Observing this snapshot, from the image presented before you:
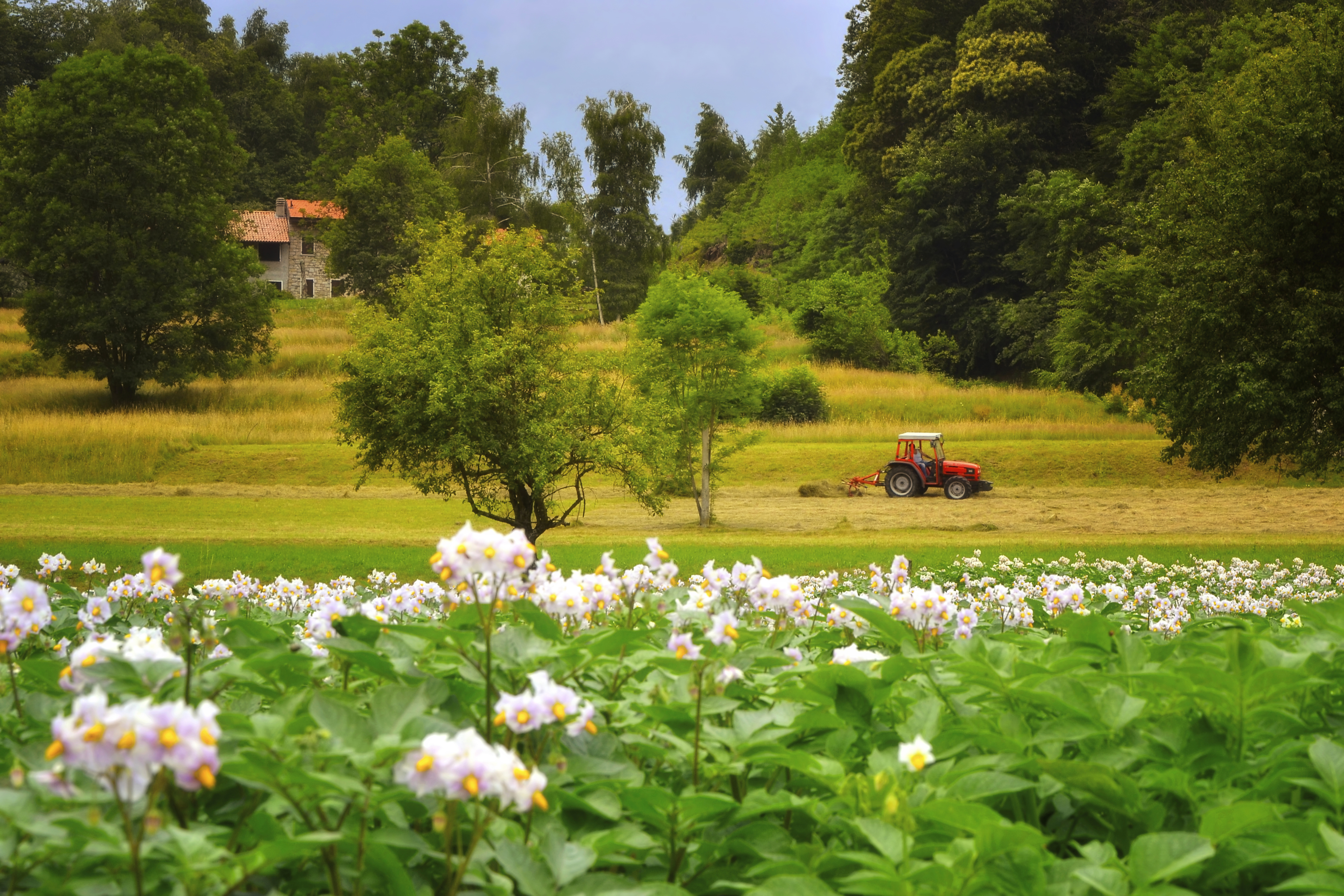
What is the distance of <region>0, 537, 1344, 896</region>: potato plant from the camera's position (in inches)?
53.3

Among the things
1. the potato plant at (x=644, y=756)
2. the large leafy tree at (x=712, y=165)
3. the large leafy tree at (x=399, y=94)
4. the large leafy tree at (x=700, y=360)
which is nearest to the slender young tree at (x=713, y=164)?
the large leafy tree at (x=712, y=165)

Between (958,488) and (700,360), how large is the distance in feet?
26.5

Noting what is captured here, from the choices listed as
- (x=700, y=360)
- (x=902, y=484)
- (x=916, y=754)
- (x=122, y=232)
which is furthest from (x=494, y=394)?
(x=122, y=232)

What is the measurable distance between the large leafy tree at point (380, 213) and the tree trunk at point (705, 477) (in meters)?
34.6

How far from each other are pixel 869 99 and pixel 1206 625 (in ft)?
208

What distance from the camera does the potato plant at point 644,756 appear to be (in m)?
1.35

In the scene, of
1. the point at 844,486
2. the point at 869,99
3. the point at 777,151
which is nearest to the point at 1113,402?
the point at 844,486

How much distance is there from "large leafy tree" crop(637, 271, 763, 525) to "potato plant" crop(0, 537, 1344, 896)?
67.3 ft

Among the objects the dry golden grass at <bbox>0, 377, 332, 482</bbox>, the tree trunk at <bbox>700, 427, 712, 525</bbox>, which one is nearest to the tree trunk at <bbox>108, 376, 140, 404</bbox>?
the dry golden grass at <bbox>0, 377, 332, 482</bbox>

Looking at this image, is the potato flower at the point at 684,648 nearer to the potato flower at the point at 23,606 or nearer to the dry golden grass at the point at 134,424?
the potato flower at the point at 23,606

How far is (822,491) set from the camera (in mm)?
27688

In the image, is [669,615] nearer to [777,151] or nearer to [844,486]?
[844,486]

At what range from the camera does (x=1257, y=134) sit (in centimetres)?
1798

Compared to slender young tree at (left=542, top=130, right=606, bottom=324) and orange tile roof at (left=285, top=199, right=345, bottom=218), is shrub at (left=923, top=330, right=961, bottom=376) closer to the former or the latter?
slender young tree at (left=542, top=130, right=606, bottom=324)
